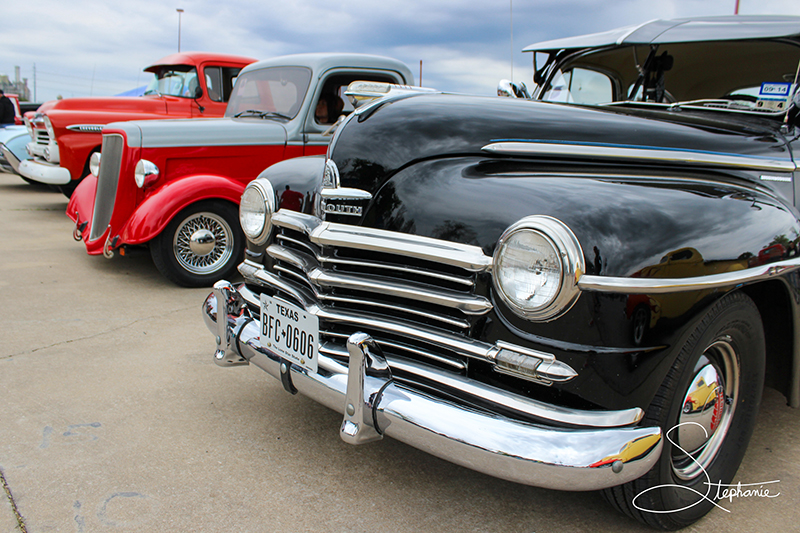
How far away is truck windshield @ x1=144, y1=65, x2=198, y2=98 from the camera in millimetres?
7297

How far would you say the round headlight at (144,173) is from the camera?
187 inches

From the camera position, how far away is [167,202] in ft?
15.0

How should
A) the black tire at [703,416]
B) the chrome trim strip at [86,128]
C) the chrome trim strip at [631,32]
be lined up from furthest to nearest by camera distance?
the chrome trim strip at [86,128], the chrome trim strip at [631,32], the black tire at [703,416]

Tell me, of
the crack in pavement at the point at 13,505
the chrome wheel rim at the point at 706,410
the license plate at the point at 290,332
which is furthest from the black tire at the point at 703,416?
the crack in pavement at the point at 13,505

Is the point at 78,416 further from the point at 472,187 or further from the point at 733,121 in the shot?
the point at 733,121

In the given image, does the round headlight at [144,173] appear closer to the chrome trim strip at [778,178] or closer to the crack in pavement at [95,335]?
the crack in pavement at [95,335]

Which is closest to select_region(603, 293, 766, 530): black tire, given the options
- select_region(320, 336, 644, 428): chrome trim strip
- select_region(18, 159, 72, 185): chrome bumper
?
select_region(320, 336, 644, 428): chrome trim strip

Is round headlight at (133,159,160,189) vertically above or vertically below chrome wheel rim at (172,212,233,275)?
above

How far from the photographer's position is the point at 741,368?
6.48 ft

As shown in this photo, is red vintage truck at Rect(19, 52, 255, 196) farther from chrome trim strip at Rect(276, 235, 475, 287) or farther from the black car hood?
chrome trim strip at Rect(276, 235, 475, 287)

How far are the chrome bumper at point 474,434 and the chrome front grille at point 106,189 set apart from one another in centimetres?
360

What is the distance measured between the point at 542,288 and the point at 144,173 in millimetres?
4030

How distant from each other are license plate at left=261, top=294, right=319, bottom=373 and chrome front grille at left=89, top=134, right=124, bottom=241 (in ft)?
10.6

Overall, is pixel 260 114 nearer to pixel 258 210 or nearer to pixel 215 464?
pixel 258 210
